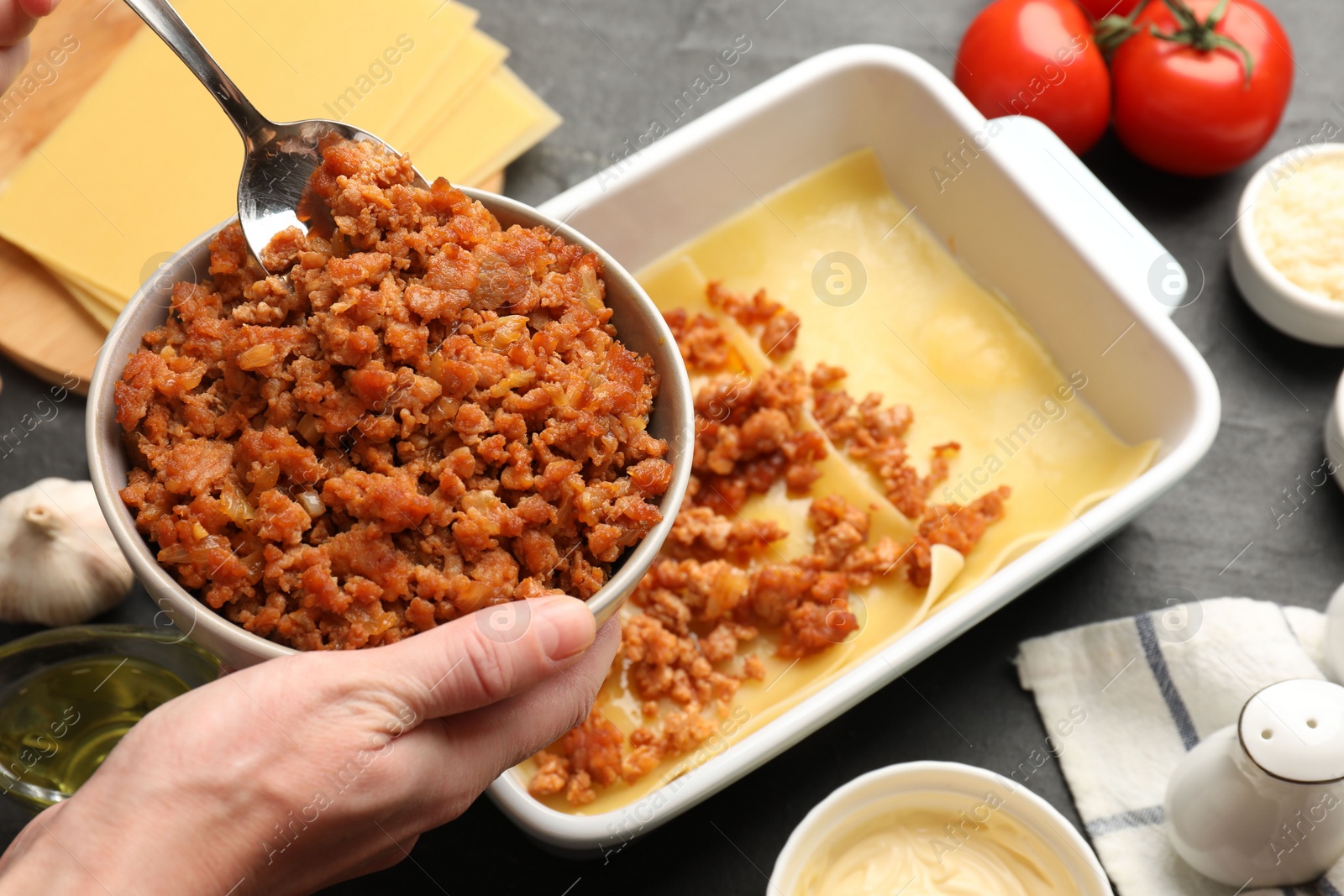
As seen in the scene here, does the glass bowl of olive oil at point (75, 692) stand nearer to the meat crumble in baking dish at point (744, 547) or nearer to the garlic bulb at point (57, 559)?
the garlic bulb at point (57, 559)

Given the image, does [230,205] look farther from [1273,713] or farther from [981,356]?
[1273,713]

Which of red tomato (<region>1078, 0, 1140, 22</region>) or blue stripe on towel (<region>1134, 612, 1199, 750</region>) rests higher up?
red tomato (<region>1078, 0, 1140, 22</region>)

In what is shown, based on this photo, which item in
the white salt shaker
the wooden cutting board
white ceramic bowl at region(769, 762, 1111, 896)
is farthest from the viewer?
the wooden cutting board

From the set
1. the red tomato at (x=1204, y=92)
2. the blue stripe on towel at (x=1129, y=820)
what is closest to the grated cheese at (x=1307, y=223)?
the red tomato at (x=1204, y=92)

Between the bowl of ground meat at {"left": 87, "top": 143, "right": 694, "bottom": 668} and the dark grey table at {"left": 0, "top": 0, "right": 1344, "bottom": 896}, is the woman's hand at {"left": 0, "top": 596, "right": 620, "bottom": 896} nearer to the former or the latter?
the bowl of ground meat at {"left": 87, "top": 143, "right": 694, "bottom": 668}

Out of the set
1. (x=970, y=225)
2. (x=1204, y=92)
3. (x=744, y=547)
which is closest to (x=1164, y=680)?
(x=744, y=547)

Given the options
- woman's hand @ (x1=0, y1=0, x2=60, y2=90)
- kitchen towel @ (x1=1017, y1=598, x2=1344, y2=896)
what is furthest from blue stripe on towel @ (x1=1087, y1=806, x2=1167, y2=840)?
woman's hand @ (x1=0, y1=0, x2=60, y2=90)
